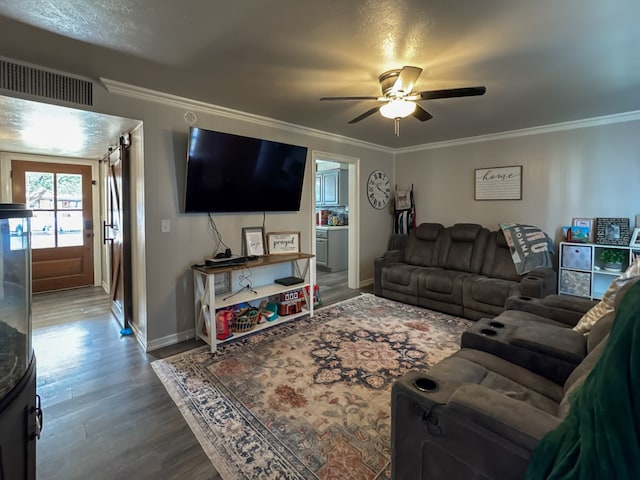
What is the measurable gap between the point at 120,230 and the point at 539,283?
439cm

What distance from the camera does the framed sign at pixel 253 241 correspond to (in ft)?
11.4

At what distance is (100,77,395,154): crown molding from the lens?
101 inches

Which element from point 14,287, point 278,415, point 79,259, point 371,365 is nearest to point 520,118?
point 371,365

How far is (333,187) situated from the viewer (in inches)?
255

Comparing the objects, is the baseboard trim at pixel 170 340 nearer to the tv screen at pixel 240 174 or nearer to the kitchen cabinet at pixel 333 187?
the tv screen at pixel 240 174

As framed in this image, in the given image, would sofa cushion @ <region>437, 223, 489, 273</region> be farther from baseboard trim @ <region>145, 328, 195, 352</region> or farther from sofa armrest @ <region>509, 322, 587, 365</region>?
baseboard trim @ <region>145, 328, 195, 352</region>

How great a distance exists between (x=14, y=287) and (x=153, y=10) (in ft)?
4.84

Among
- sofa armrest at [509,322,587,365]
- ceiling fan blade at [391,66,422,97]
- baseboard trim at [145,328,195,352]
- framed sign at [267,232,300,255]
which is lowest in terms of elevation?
baseboard trim at [145,328,195,352]

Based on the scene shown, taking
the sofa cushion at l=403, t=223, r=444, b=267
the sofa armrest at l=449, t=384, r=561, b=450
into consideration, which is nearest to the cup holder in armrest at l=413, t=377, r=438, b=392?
the sofa armrest at l=449, t=384, r=561, b=450

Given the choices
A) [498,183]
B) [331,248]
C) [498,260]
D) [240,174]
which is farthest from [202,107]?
[498,183]

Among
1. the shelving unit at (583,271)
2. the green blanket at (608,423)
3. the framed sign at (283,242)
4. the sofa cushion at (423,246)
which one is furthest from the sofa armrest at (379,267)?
the green blanket at (608,423)

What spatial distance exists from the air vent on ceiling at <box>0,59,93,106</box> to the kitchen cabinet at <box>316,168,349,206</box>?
4487 mm

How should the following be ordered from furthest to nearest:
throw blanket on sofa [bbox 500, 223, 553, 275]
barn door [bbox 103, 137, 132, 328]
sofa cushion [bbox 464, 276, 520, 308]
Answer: throw blanket on sofa [bbox 500, 223, 553, 275] → sofa cushion [bbox 464, 276, 520, 308] → barn door [bbox 103, 137, 132, 328]

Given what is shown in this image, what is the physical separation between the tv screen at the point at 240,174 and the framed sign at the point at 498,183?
8.64ft
